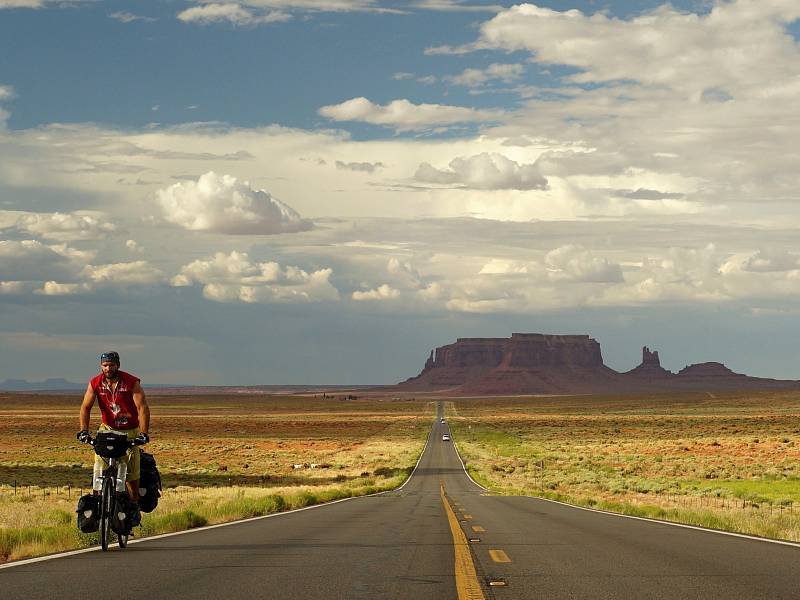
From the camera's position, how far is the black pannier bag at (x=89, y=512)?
11.8 meters

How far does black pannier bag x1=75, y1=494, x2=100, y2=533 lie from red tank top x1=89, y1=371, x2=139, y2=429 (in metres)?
0.92

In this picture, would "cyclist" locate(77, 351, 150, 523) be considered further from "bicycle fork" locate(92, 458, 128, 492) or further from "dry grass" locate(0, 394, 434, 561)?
"dry grass" locate(0, 394, 434, 561)

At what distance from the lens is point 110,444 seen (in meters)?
11.7

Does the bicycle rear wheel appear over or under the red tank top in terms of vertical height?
under

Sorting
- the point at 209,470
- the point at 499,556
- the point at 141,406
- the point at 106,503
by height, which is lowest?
the point at 209,470

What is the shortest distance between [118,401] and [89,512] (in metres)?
1.39

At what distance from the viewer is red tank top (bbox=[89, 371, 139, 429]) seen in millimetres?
11870

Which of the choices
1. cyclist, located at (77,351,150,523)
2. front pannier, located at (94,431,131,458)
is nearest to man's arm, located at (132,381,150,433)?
cyclist, located at (77,351,150,523)

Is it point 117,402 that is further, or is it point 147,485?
point 147,485

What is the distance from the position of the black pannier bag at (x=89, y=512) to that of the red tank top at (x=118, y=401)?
3.02ft

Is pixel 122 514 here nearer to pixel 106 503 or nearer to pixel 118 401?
pixel 106 503

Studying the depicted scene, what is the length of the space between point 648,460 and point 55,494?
3919 cm

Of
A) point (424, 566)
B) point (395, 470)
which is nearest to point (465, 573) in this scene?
point (424, 566)

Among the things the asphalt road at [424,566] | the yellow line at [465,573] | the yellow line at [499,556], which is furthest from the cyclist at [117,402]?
the yellow line at [499,556]
